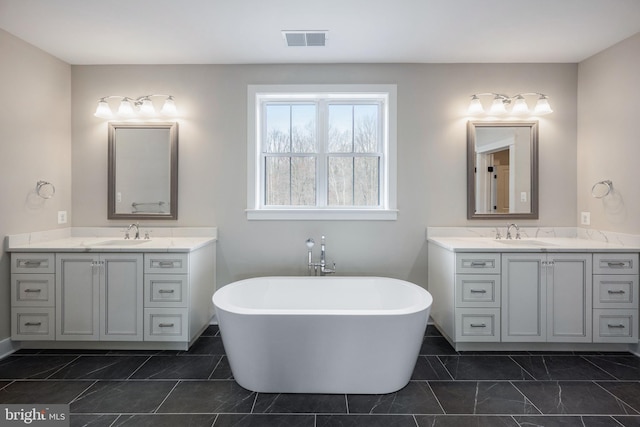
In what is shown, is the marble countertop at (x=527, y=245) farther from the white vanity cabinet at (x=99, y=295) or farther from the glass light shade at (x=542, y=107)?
the white vanity cabinet at (x=99, y=295)

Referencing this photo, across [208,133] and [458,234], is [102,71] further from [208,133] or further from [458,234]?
[458,234]

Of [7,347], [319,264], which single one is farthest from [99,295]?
[319,264]

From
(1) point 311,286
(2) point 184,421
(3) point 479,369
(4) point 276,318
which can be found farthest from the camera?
(1) point 311,286

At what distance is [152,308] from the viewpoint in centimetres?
273

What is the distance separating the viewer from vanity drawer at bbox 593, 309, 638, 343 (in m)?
2.69

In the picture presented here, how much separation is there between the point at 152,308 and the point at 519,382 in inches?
109

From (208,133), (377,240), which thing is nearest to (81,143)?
(208,133)

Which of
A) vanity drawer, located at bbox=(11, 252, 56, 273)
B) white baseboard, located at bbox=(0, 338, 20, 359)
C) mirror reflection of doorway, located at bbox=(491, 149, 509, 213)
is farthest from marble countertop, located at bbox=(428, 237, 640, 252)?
white baseboard, located at bbox=(0, 338, 20, 359)

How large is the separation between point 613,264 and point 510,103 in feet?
5.38

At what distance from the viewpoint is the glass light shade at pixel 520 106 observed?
3.12 metres

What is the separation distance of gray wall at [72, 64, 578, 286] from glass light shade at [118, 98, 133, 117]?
7.8 inches

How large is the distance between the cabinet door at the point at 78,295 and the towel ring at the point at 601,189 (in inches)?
170

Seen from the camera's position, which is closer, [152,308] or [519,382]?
[519,382]

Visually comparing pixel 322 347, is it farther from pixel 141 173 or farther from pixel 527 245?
pixel 141 173
